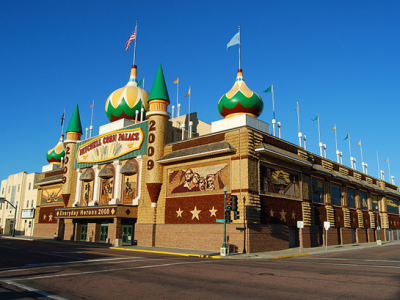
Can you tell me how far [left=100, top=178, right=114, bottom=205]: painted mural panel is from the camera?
4028 centimetres

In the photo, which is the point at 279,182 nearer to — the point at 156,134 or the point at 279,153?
the point at 279,153

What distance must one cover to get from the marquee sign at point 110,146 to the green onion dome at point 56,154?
14261 millimetres

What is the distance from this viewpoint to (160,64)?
39.5 m

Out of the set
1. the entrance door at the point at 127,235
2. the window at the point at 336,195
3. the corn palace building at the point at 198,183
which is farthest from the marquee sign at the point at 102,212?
the window at the point at 336,195

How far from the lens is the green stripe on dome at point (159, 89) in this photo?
123ft

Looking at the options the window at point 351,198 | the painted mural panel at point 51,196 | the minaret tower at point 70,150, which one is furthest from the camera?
the painted mural panel at point 51,196

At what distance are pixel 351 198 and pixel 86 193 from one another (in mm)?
35125

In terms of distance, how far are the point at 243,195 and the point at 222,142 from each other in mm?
5187

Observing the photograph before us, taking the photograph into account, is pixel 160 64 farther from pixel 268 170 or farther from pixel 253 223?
pixel 253 223

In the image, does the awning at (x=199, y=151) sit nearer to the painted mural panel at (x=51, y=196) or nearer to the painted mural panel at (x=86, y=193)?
the painted mural panel at (x=86, y=193)

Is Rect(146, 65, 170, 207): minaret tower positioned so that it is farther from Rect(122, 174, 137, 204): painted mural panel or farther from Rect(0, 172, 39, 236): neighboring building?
Rect(0, 172, 39, 236): neighboring building

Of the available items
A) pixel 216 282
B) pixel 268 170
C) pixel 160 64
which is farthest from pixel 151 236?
pixel 216 282

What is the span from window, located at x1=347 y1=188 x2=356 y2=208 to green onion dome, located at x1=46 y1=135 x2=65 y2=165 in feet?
149

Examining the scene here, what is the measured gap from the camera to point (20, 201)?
6456 cm
